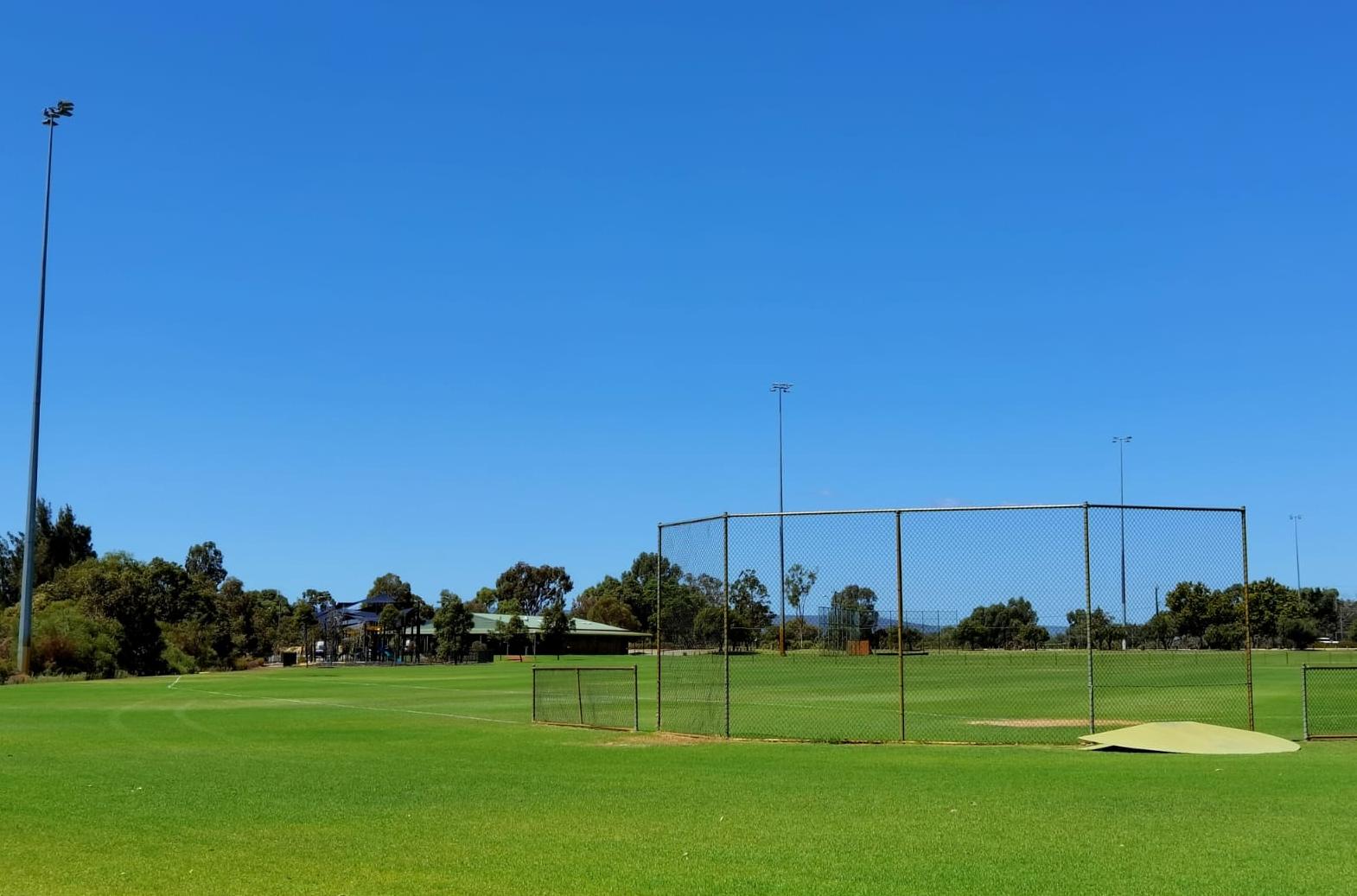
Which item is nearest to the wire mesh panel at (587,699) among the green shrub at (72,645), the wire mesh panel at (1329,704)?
the wire mesh panel at (1329,704)

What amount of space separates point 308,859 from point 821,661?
58.7 ft

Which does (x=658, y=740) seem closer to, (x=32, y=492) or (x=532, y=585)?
(x=32, y=492)

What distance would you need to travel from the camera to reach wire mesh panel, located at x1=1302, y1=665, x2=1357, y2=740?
21375mm

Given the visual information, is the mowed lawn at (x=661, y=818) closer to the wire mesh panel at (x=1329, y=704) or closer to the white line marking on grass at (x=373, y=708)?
the wire mesh panel at (x=1329, y=704)

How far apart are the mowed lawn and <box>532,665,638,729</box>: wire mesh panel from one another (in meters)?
3.16

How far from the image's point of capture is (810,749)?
19141mm

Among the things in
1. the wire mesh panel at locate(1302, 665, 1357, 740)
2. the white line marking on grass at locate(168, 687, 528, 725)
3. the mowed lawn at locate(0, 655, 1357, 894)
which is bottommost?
the white line marking on grass at locate(168, 687, 528, 725)

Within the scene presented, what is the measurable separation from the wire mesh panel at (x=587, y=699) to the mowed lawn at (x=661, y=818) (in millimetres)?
3162

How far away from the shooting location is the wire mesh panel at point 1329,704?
21.4m

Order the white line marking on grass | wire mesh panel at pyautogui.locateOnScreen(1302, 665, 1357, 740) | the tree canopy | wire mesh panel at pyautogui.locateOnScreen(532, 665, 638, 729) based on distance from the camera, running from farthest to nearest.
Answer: the tree canopy → the white line marking on grass → wire mesh panel at pyautogui.locateOnScreen(532, 665, 638, 729) → wire mesh panel at pyautogui.locateOnScreen(1302, 665, 1357, 740)

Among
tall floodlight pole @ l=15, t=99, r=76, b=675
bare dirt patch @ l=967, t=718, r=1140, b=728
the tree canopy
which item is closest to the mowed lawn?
bare dirt patch @ l=967, t=718, r=1140, b=728

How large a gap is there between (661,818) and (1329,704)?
83.6 feet

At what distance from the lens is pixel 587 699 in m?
27.4

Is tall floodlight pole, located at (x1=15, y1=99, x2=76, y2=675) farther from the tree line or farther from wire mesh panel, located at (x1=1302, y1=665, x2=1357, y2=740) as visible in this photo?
wire mesh panel, located at (x1=1302, y1=665, x2=1357, y2=740)
